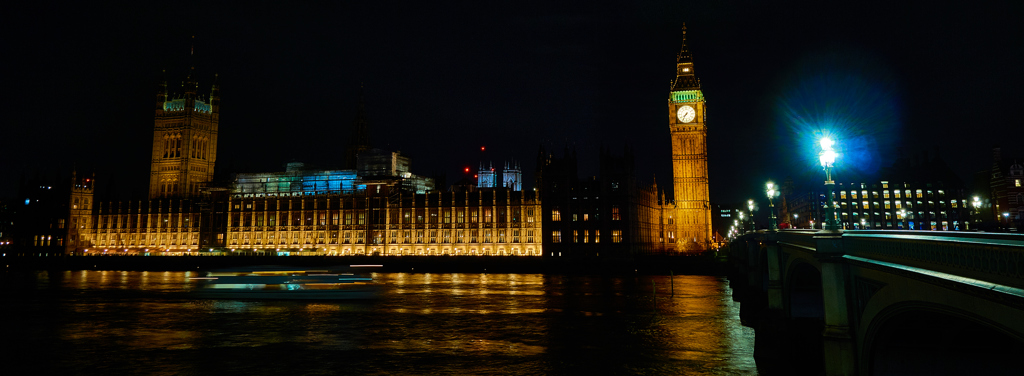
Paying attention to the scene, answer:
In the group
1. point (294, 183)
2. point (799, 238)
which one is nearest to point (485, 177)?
point (294, 183)

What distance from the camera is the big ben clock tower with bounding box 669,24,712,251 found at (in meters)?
128

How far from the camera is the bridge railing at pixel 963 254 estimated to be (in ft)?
30.1

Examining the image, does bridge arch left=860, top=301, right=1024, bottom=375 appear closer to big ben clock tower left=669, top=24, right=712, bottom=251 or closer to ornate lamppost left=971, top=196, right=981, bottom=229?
ornate lamppost left=971, top=196, right=981, bottom=229

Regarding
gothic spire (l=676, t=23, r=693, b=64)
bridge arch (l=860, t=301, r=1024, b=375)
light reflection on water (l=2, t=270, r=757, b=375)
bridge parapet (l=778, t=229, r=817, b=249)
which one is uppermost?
gothic spire (l=676, t=23, r=693, b=64)

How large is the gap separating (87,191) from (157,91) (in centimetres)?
3483

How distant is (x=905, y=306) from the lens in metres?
12.9

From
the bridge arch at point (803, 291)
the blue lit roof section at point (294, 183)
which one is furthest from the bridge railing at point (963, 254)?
the blue lit roof section at point (294, 183)

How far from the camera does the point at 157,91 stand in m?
172

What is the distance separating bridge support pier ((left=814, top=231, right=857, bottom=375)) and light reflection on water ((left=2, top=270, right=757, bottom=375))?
10.5 meters

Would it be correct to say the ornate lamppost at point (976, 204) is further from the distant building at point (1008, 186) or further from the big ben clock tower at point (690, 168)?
the big ben clock tower at point (690, 168)

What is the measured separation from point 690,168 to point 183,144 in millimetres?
130851

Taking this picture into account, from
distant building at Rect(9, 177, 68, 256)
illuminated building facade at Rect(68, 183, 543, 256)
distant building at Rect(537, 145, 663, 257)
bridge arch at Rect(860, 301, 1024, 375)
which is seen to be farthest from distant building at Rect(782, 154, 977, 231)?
distant building at Rect(9, 177, 68, 256)

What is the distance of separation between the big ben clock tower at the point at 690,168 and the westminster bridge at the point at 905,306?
9849 cm

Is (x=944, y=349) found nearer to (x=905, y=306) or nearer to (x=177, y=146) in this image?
(x=905, y=306)
